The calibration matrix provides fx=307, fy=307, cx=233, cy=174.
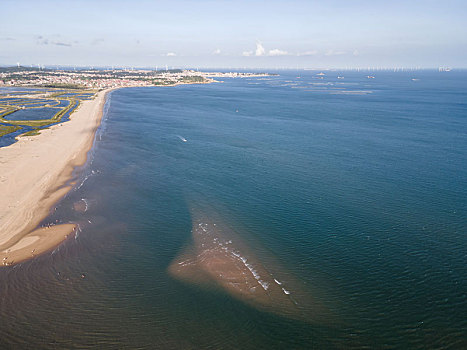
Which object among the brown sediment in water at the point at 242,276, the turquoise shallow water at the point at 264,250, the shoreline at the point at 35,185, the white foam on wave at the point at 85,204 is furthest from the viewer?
the white foam on wave at the point at 85,204

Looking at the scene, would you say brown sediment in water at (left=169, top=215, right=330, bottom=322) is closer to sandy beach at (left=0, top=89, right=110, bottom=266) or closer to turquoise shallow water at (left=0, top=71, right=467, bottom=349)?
turquoise shallow water at (left=0, top=71, right=467, bottom=349)

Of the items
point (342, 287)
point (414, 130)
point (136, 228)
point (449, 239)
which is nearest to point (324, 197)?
point (449, 239)

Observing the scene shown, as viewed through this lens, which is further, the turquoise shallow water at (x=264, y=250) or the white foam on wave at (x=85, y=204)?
the white foam on wave at (x=85, y=204)

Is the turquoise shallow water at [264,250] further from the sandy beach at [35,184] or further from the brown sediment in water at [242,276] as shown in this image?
the sandy beach at [35,184]

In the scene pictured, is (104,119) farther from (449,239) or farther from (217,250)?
(449,239)

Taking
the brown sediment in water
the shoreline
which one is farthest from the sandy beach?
the brown sediment in water

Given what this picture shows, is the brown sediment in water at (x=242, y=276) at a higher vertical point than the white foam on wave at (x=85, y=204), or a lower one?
lower

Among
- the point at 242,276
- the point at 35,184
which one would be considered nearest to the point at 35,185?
the point at 35,184

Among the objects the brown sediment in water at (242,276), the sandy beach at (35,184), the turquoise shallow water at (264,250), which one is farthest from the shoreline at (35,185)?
the brown sediment in water at (242,276)
